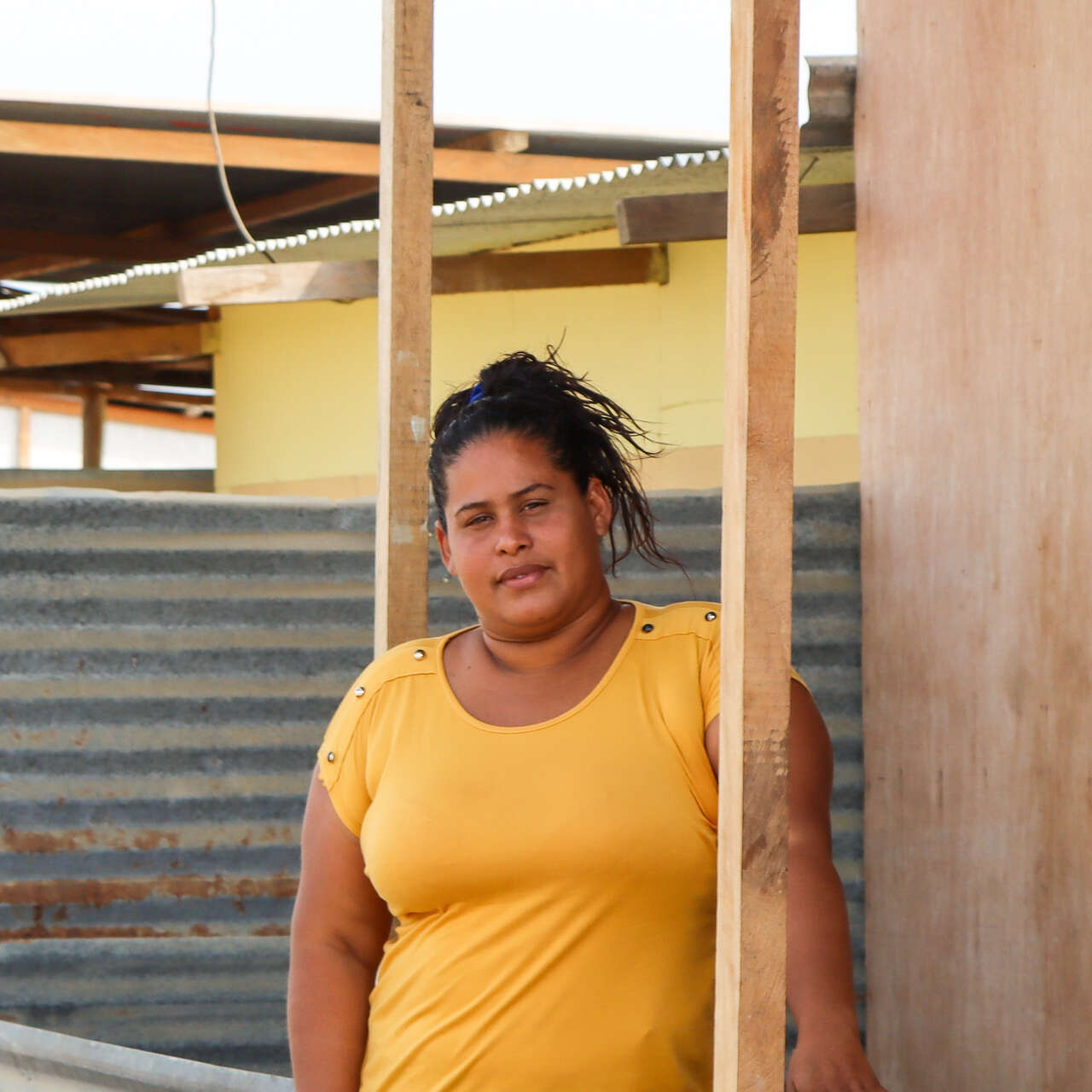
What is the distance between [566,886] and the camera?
1.64m

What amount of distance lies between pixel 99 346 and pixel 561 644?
5195 mm

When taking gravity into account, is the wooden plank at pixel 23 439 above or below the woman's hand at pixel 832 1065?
above

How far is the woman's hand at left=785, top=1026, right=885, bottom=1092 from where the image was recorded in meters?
1.46

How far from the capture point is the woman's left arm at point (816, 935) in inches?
58.1

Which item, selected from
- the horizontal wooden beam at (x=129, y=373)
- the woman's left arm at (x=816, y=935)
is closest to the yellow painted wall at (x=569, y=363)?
the woman's left arm at (x=816, y=935)

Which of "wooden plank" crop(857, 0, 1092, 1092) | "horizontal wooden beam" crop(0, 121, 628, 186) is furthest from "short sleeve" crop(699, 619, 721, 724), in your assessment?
"horizontal wooden beam" crop(0, 121, 628, 186)

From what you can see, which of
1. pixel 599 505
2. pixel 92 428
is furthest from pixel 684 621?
pixel 92 428

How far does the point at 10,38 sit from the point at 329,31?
0.97 meters

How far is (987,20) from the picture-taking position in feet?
7.80

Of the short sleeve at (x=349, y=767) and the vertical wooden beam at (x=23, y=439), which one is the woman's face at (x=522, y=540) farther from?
the vertical wooden beam at (x=23, y=439)

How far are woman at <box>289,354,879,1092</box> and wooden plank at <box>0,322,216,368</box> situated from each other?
4754 mm

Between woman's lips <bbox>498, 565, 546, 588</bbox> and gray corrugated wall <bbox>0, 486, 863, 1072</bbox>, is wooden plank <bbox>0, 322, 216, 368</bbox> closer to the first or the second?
gray corrugated wall <bbox>0, 486, 863, 1072</bbox>

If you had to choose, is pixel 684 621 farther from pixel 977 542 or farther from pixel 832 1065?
pixel 977 542

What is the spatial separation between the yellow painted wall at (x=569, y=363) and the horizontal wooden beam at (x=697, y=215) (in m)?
0.52
